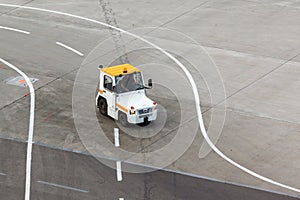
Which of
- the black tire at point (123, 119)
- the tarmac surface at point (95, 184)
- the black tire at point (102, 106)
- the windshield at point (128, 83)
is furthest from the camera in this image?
the black tire at point (102, 106)

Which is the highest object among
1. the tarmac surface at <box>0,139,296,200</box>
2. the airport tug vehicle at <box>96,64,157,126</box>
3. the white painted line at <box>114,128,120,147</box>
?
the airport tug vehicle at <box>96,64,157,126</box>

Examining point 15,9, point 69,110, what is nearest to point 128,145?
point 69,110

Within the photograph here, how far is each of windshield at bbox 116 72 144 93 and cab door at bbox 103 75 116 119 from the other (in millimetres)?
385

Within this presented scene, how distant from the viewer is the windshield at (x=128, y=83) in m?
36.9

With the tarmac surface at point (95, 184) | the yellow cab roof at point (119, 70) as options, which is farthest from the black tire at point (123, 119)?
the tarmac surface at point (95, 184)

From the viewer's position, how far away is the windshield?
36.9 m

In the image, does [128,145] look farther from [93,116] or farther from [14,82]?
[14,82]

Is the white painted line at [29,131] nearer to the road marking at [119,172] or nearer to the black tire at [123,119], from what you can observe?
the road marking at [119,172]

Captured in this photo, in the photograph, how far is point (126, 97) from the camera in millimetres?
36844

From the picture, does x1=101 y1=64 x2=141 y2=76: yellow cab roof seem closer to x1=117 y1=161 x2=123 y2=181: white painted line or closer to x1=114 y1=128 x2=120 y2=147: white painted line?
x1=114 y1=128 x2=120 y2=147: white painted line

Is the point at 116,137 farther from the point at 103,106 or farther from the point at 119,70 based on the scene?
the point at 119,70

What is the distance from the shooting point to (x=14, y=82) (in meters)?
42.5

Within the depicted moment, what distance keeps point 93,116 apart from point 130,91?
2772mm

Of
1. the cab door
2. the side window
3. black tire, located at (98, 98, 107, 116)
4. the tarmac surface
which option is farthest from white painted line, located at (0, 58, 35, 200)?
the side window
